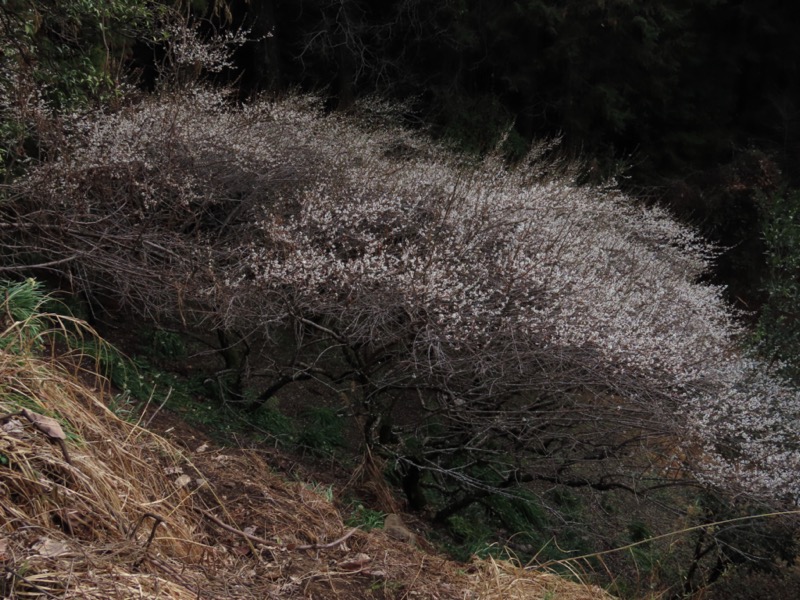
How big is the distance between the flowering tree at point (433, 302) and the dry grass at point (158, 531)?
1.86m

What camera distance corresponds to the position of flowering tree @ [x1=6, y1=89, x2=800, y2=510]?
540cm

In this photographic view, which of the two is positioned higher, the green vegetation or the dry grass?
the dry grass

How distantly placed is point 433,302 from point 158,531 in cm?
318

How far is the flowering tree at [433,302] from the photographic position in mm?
5402

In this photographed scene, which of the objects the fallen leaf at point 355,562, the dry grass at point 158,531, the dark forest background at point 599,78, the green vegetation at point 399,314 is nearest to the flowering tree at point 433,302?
the green vegetation at point 399,314

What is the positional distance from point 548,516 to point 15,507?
5.19 m

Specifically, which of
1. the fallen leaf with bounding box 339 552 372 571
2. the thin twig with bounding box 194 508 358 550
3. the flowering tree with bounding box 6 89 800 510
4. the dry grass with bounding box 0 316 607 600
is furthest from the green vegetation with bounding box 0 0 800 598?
the fallen leaf with bounding box 339 552 372 571

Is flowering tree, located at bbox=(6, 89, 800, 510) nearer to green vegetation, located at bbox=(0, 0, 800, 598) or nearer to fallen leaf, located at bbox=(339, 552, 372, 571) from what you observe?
green vegetation, located at bbox=(0, 0, 800, 598)

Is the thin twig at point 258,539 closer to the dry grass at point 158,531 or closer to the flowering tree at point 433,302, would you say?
the dry grass at point 158,531

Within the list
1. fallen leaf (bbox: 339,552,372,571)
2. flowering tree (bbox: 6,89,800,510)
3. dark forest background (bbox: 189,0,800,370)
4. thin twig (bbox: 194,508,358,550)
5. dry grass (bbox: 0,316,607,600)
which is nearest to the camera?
dry grass (bbox: 0,316,607,600)

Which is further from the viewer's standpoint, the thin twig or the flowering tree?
the flowering tree

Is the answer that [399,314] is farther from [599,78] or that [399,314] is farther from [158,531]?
[599,78]

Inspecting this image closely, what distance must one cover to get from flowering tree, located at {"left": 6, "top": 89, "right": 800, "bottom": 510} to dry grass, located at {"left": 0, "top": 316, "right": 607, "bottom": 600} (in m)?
1.86

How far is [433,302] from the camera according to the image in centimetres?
546
